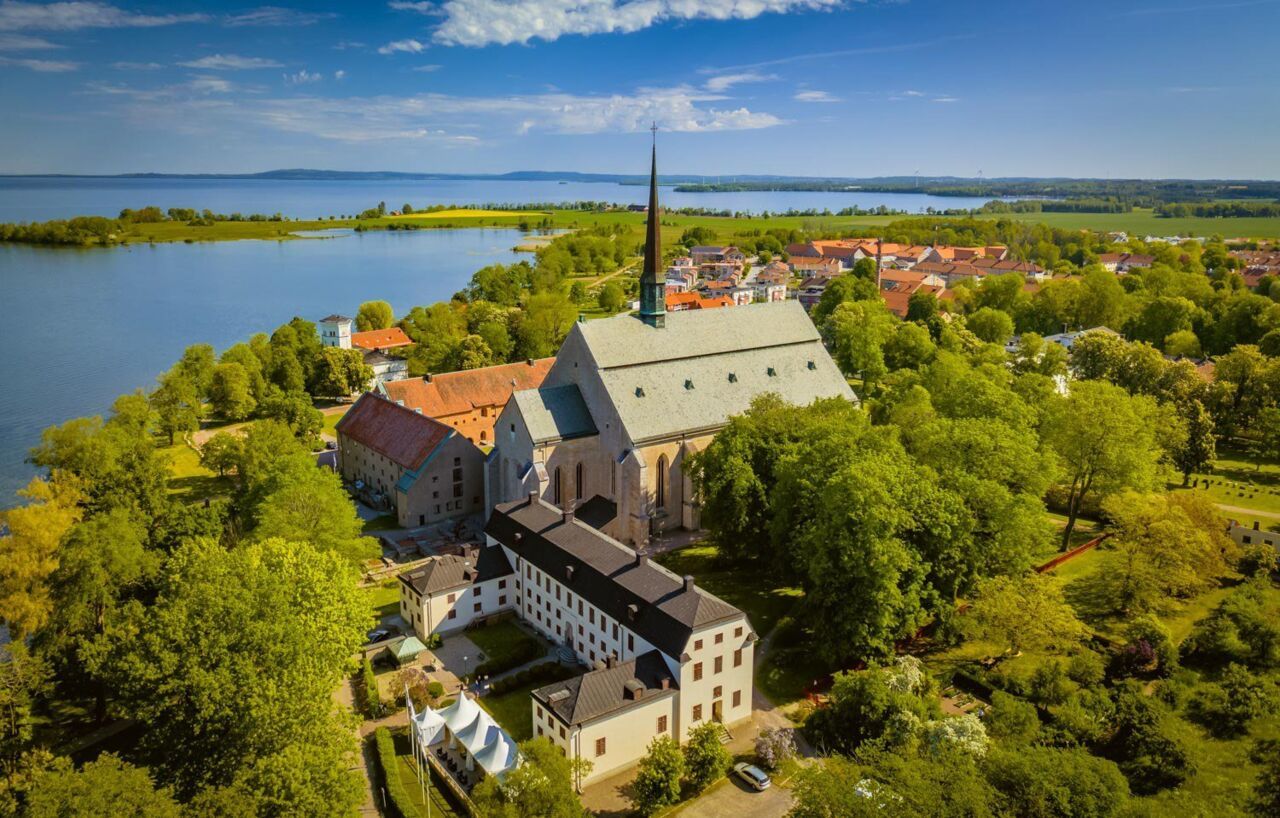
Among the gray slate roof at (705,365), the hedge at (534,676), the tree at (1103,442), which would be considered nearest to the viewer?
the hedge at (534,676)

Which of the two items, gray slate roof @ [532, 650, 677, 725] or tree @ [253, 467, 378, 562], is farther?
tree @ [253, 467, 378, 562]

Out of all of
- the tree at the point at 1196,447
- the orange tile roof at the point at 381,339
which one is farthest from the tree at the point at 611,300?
the tree at the point at 1196,447

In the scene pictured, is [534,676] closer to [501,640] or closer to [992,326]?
[501,640]

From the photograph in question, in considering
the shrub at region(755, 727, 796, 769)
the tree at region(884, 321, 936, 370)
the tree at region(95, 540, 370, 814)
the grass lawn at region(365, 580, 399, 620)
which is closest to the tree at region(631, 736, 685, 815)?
the shrub at region(755, 727, 796, 769)

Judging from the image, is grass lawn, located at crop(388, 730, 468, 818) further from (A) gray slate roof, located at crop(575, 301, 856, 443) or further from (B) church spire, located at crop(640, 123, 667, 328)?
(B) church spire, located at crop(640, 123, 667, 328)

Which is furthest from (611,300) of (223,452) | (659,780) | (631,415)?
(659,780)

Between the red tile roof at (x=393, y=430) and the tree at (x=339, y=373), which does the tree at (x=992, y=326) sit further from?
the tree at (x=339, y=373)

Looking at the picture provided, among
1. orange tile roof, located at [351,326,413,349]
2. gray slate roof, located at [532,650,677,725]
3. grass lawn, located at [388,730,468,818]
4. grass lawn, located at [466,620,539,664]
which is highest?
orange tile roof, located at [351,326,413,349]
